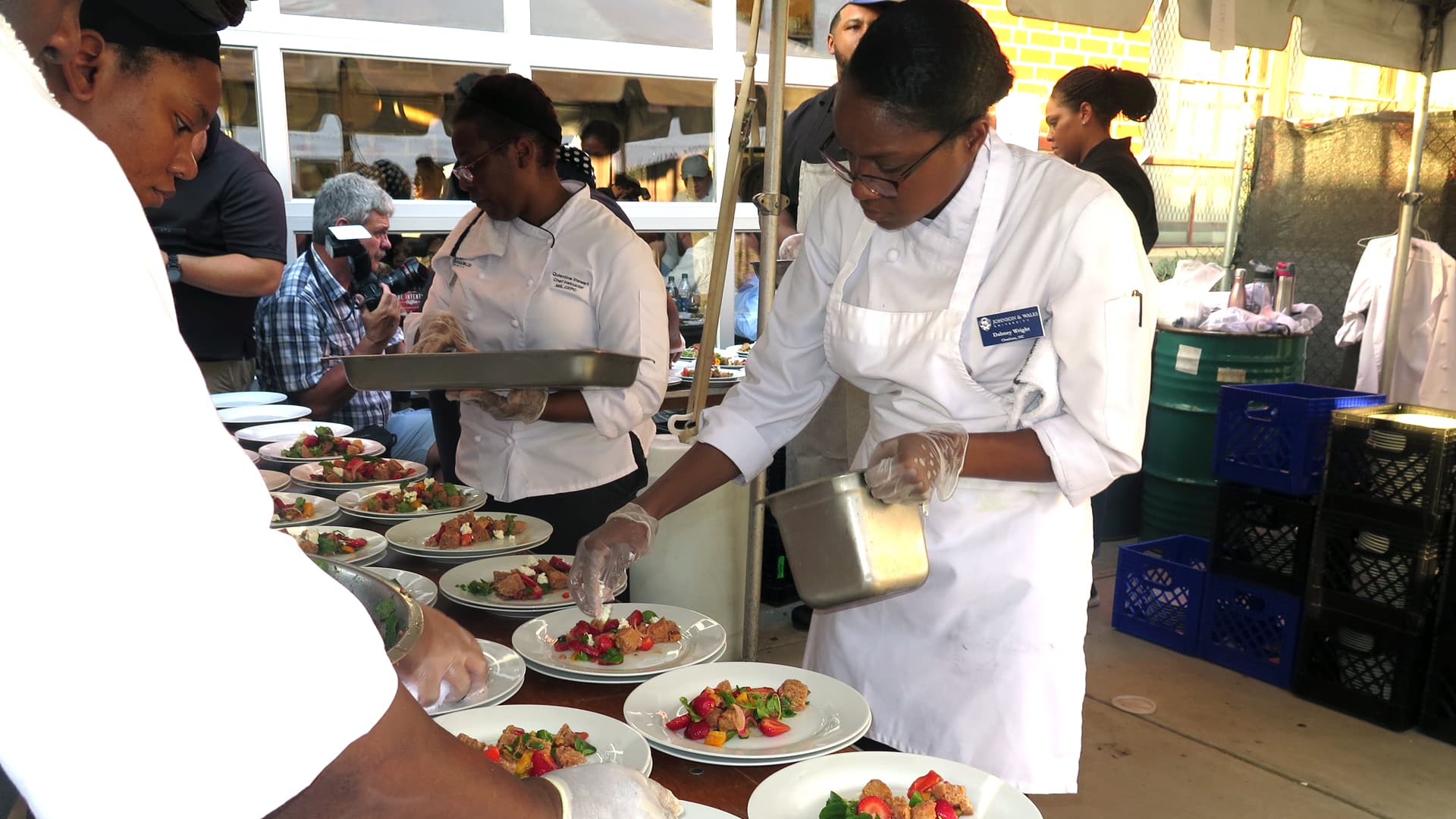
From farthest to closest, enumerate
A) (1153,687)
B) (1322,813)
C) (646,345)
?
(1153,687)
(1322,813)
(646,345)

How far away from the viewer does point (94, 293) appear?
53 centimetres

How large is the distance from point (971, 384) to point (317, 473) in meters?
1.82

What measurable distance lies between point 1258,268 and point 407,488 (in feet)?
15.8

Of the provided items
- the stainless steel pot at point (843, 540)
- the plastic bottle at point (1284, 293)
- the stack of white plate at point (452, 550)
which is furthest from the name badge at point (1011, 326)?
the plastic bottle at point (1284, 293)

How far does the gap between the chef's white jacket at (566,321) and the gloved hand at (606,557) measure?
87 cm

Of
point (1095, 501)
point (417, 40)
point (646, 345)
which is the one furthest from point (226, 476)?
point (417, 40)

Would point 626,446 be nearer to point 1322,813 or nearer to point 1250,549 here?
point 1322,813

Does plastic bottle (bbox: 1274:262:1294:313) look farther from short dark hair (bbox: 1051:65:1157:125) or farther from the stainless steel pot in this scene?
the stainless steel pot

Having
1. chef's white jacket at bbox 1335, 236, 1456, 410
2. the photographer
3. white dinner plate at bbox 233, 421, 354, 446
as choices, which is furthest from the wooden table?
chef's white jacket at bbox 1335, 236, 1456, 410

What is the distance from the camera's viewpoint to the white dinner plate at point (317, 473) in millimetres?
2584

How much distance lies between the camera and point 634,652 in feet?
5.12

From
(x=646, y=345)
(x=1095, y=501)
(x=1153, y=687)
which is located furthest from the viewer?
(x=1095, y=501)

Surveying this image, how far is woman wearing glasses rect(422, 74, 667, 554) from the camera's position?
245 cm

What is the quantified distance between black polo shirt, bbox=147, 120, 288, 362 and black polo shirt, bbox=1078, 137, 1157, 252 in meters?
2.78
